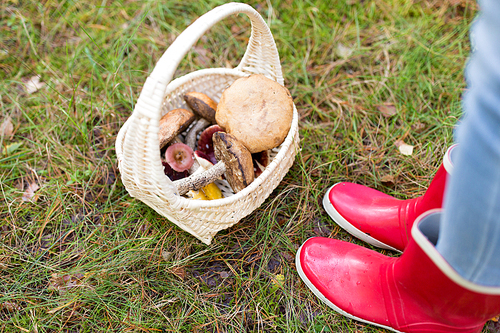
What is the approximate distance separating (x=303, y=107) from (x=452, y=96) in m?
1.20

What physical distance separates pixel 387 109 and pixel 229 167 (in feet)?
4.93

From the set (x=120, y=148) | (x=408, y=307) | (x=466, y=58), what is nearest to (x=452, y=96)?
(x=466, y=58)

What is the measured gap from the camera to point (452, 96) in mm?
2531

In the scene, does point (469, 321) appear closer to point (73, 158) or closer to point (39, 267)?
point (39, 267)

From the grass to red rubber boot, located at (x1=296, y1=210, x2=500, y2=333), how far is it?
174 mm

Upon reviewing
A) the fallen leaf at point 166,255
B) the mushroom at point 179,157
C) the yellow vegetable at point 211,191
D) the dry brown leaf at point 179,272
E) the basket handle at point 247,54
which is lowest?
the dry brown leaf at point 179,272

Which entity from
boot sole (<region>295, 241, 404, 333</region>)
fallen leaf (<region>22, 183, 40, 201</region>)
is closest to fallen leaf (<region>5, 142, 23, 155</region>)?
fallen leaf (<region>22, 183, 40, 201</region>)

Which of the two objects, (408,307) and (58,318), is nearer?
(408,307)

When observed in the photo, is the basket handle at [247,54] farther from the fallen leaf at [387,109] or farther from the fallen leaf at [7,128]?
the fallen leaf at [7,128]

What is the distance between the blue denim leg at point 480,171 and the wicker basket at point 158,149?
1000 mm

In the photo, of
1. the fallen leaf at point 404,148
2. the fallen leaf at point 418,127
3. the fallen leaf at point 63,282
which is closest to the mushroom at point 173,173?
the fallen leaf at point 63,282

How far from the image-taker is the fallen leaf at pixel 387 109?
8.25 feet

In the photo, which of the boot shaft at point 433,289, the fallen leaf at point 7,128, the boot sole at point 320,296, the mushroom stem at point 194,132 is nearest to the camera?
the boot shaft at point 433,289

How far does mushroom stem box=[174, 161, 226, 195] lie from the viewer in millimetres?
1793
